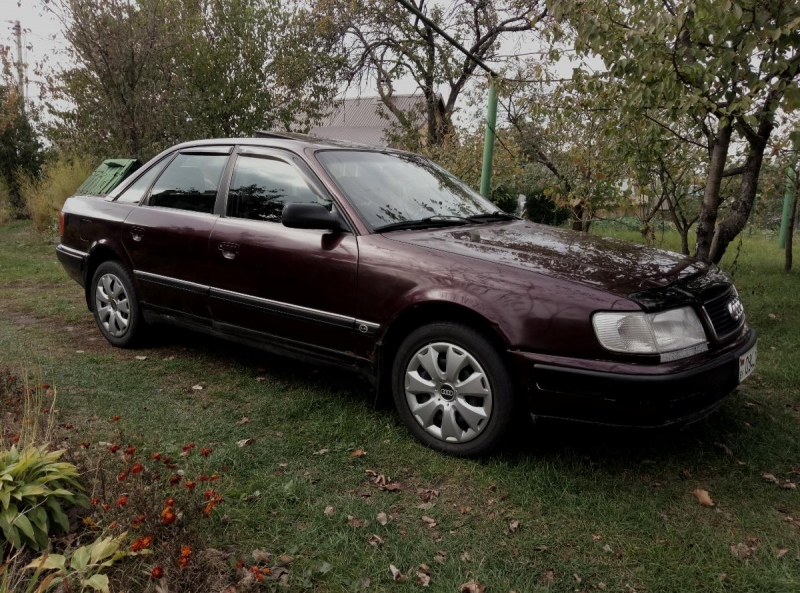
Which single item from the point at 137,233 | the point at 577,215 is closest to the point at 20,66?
the point at 137,233

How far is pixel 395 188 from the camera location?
389cm

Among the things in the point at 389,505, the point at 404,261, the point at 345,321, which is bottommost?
the point at 389,505

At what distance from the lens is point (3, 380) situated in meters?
3.76

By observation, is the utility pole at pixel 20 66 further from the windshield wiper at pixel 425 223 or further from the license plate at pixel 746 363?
the license plate at pixel 746 363

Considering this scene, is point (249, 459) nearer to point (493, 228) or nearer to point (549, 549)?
point (549, 549)

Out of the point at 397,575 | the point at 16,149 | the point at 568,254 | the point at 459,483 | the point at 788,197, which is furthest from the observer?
the point at 16,149

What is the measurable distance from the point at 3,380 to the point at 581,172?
236 inches

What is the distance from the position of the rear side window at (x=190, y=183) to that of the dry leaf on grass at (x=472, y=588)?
2.92m

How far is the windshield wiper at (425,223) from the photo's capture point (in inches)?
138

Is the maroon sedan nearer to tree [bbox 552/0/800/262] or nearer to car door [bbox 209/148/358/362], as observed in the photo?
car door [bbox 209/148/358/362]

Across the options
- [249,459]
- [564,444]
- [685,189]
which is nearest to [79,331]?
[249,459]

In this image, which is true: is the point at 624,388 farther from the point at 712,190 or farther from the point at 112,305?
the point at 112,305

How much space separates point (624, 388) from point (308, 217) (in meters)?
1.81

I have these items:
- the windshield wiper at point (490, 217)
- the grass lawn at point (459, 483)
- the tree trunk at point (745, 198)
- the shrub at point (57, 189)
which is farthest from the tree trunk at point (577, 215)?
the shrub at point (57, 189)
